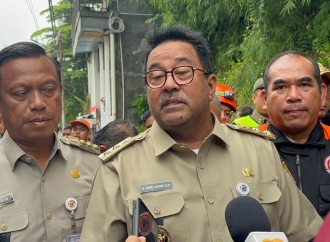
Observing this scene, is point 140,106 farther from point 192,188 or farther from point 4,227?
point 192,188

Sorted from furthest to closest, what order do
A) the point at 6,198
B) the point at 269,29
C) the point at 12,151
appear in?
the point at 269,29
the point at 12,151
the point at 6,198

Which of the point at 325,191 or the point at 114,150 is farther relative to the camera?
the point at 325,191

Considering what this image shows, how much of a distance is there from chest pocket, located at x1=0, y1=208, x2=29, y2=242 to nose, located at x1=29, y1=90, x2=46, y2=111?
0.53 m

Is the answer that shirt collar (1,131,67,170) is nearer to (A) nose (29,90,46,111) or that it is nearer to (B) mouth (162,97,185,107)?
(A) nose (29,90,46,111)

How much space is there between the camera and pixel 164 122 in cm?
240

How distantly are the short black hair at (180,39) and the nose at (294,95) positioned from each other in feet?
1.72

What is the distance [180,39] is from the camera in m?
2.52

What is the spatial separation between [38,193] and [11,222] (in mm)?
204

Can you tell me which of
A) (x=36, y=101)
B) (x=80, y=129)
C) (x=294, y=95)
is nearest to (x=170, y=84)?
(x=36, y=101)

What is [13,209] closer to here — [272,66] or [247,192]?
[247,192]

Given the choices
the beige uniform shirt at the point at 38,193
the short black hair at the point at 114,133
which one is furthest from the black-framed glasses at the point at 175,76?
the short black hair at the point at 114,133

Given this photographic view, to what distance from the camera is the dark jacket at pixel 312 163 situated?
269 centimetres

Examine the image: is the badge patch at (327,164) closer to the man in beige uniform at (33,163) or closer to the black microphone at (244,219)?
the black microphone at (244,219)

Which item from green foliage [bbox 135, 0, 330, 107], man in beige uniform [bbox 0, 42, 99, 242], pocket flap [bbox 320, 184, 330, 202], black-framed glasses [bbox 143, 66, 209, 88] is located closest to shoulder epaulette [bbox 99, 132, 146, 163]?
black-framed glasses [bbox 143, 66, 209, 88]
